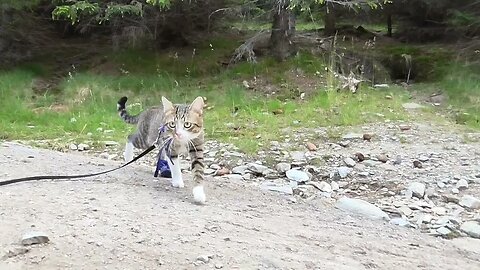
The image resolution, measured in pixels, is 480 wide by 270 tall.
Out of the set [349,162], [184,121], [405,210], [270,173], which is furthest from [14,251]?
[349,162]

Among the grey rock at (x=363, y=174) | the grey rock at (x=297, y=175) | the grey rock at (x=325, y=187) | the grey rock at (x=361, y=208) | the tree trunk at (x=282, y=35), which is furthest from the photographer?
the tree trunk at (x=282, y=35)

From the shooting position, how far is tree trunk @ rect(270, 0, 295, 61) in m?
11.1

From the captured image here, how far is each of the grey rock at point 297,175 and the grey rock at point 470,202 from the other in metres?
1.52

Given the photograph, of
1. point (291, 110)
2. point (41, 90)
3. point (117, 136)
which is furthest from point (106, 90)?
point (291, 110)

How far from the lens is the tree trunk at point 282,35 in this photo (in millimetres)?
11109

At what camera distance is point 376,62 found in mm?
12438

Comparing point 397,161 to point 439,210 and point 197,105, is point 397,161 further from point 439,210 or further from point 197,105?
point 197,105

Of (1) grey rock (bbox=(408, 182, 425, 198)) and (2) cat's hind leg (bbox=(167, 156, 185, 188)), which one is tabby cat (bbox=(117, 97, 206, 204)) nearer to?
(2) cat's hind leg (bbox=(167, 156, 185, 188))

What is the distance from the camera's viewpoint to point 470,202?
18.6ft

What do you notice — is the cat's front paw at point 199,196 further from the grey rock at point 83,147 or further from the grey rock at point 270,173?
the grey rock at point 83,147

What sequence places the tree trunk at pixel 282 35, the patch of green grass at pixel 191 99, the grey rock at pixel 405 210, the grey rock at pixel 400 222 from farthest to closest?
the tree trunk at pixel 282 35
the patch of green grass at pixel 191 99
the grey rock at pixel 405 210
the grey rock at pixel 400 222

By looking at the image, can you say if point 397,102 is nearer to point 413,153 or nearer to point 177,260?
point 413,153

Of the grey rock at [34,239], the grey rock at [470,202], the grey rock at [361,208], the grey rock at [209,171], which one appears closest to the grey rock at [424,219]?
the grey rock at [361,208]

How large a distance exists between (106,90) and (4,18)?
2833 mm
